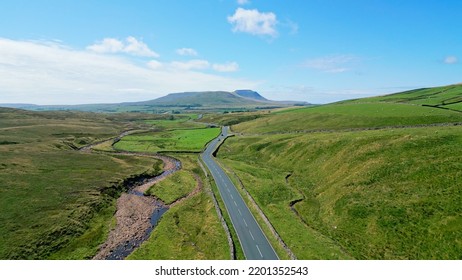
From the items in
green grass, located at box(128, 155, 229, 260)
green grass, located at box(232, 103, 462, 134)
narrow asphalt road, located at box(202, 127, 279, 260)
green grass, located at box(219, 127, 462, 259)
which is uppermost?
green grass, located at box(232, 103, 462, 134)

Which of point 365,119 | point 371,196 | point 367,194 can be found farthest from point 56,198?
point 365,119

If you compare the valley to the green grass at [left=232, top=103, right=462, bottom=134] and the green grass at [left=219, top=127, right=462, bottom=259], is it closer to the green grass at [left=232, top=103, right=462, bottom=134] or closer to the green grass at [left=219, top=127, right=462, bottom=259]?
the green grass at [left=219, top=127, right=462, bottom=259]

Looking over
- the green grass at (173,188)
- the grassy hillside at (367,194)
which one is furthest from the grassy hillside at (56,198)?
the grassy hillside at (367,194)

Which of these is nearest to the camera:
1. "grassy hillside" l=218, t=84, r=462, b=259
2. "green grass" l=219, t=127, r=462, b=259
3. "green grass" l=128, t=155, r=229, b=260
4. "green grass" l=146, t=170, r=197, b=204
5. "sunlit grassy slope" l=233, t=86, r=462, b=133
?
"green grass" l=219, t=127, r=462, b=259

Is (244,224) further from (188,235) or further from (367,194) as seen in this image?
(367,194)

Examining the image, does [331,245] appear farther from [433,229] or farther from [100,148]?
[100,148]

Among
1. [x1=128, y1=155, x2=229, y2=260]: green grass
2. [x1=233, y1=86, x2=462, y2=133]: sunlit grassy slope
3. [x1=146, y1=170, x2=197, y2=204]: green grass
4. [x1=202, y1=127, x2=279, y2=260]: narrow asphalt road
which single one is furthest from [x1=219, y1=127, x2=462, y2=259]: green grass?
[x1=233, y1=86, x2=462, y2=133]: sunlit grassy slope

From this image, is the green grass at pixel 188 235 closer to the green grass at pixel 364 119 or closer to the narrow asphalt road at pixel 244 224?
the narrow asphalt road at pixel 244 224
